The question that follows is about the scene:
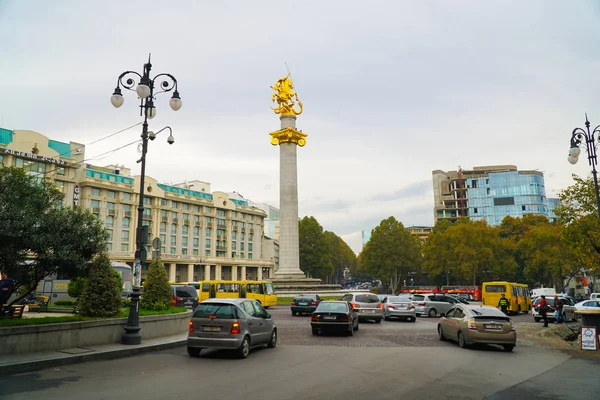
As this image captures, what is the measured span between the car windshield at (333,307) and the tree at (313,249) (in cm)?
7300

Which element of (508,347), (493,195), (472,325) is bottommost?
(508,347)

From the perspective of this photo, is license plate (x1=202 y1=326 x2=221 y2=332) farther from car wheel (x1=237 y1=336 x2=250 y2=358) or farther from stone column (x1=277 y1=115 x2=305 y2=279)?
stone column (x1=277 y1=115 x2=305 y2=279)

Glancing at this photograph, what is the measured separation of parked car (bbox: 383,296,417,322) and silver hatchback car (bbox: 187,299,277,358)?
1654 cm

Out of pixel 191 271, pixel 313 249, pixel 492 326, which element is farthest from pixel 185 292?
pixel 313 249

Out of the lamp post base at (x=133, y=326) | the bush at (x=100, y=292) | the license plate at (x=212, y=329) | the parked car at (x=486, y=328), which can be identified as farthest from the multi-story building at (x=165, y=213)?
the parked car at (x=486, y=328)

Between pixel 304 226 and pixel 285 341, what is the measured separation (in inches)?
3054

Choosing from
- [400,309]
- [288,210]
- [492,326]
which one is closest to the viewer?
[492,326]

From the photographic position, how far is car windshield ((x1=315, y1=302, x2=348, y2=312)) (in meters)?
19.5

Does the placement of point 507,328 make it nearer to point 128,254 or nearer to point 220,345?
point 220,345

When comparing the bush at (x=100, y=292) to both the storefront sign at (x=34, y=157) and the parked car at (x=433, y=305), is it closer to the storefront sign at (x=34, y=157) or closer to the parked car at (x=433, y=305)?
the parked car at (x=433, y=305)

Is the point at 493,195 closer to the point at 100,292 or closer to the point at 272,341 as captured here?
the point at 272,341

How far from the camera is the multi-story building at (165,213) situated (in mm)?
65438

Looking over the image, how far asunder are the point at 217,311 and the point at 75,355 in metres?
3.80

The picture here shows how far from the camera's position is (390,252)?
81.1 meters
